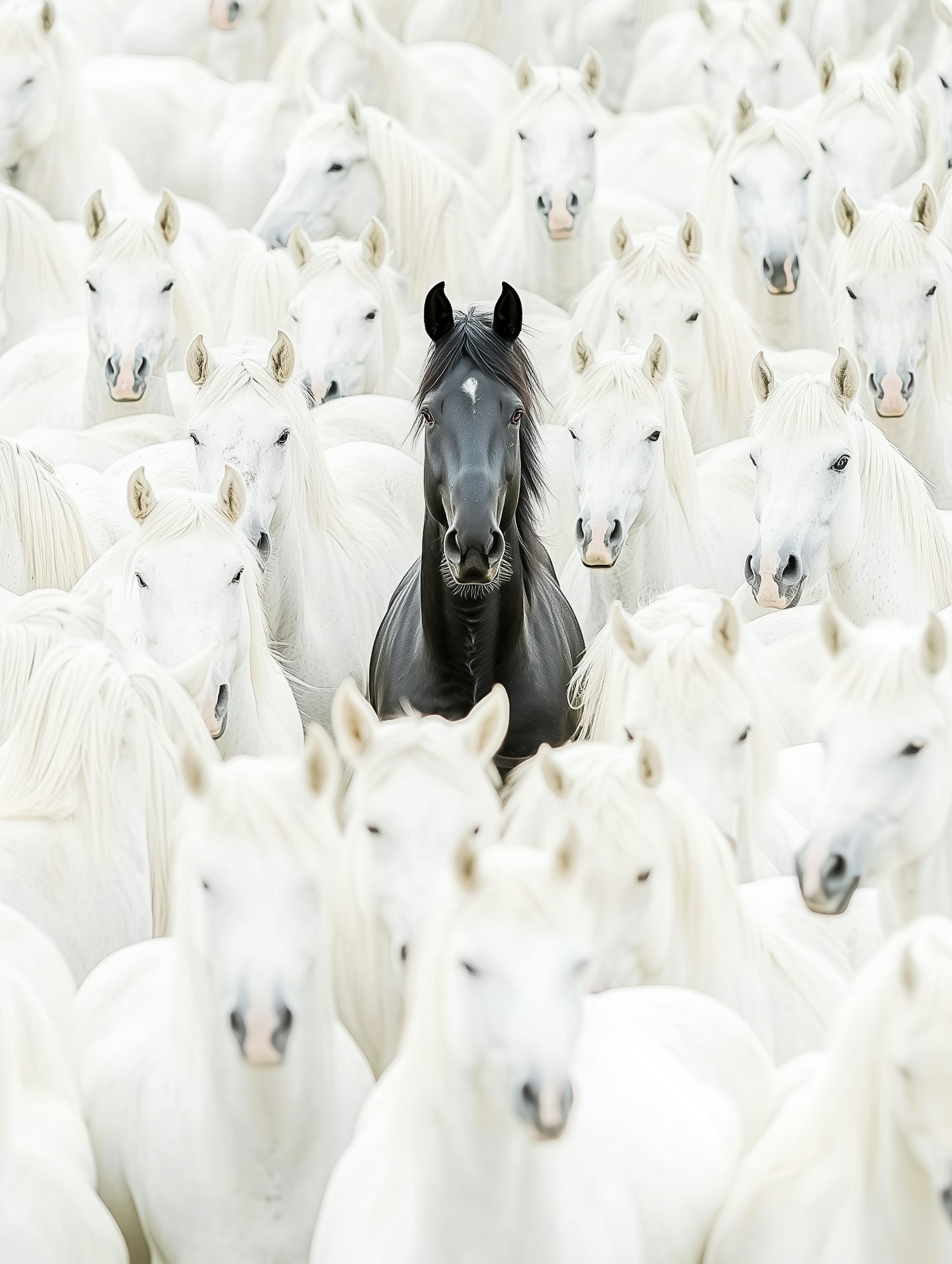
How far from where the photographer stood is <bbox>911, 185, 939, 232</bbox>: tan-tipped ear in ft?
18.4

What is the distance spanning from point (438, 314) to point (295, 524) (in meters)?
0.73

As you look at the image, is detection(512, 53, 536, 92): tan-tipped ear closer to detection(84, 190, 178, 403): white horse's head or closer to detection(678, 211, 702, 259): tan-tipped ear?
detection(678, 211, 702, 259): tan-tipped ear

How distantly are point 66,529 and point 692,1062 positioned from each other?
2537 millimetres

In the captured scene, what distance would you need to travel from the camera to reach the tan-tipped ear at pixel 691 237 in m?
6.02

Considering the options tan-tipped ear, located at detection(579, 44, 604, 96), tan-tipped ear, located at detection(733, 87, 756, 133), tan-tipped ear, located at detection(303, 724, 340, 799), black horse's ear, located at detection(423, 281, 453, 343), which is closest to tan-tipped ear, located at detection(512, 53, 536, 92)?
tan-tipped ear, located at detection(579, 44, 604, 96)

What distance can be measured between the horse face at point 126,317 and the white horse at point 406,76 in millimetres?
2120

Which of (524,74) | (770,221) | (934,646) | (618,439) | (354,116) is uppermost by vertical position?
(524,74)

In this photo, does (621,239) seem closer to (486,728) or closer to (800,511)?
(800,511)

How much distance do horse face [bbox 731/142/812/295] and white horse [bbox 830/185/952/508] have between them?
0.64 meters

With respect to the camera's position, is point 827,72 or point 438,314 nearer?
point 438,314

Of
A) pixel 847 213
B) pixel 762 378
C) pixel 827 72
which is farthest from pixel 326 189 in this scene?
pixel 762 378

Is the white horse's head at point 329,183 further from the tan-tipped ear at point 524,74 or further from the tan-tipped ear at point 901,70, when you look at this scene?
the tan-tipped ear at point 901,70

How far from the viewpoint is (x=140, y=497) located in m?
4.05

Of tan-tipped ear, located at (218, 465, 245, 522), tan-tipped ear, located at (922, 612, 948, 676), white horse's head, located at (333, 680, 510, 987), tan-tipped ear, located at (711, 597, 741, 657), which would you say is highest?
tan-tipped ear, located at (218, 465, 245, 522)
